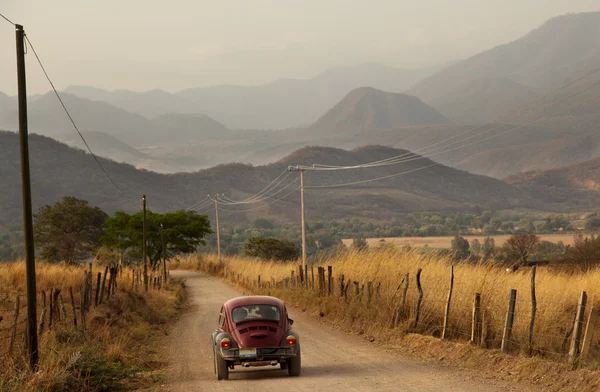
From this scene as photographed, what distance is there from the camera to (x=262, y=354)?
51.4 ft

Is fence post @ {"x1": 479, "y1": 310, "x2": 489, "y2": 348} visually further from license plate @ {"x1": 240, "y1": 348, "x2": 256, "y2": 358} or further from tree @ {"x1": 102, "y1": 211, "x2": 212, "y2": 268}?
tree @ {"x1": 102, "y1": 211, "x2": 212, "y2": 268}

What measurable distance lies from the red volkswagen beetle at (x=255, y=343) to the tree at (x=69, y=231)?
74529 mm

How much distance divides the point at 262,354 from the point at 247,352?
0.31 meters

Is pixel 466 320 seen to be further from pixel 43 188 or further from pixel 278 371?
pixel 43 188

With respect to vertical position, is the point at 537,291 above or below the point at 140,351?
above

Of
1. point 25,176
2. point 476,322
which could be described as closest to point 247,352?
point 476,322

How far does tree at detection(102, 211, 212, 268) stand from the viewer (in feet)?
278

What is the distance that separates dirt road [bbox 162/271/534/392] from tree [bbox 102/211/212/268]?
61114mm

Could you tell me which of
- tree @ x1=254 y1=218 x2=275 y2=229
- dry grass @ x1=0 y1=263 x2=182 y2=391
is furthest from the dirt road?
tree @ x1=254 y1=218 x2=275 y2=229

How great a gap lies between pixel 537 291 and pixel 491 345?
360cm

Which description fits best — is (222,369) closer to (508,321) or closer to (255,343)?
(255,343)

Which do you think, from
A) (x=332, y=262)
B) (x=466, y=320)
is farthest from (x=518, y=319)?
(x=332, y=262)

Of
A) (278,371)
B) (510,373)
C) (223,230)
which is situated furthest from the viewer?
(223,230)

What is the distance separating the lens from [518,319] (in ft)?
62.7
